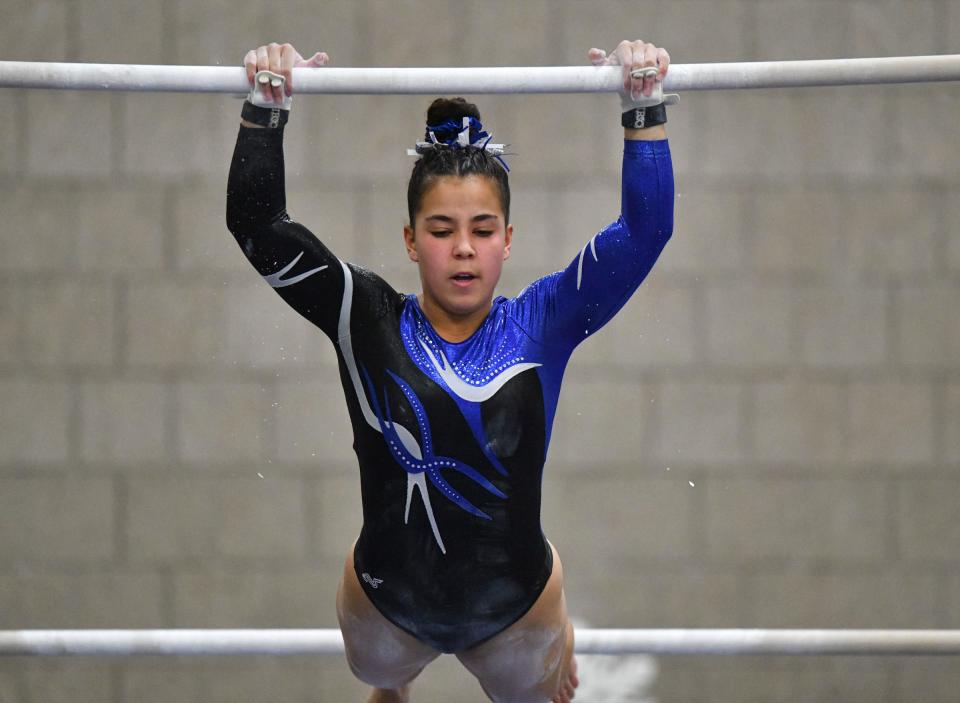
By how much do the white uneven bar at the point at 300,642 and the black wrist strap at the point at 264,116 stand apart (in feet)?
4.02

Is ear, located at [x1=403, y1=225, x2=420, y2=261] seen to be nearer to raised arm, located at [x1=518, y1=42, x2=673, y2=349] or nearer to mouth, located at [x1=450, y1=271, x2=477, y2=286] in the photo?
mouth, located at [x1=450, y1=271, x2=477, y2=286]

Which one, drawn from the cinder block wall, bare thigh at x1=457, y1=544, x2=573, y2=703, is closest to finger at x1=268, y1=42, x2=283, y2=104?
bare thigh at x1=457, y1=544, x2=573, y2=703

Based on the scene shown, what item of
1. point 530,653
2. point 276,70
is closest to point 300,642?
point 530,653

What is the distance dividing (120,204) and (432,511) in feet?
7.56

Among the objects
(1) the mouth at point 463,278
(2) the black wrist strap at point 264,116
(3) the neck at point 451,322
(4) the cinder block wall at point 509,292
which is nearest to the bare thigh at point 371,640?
Result: (3) the neck at point 451,322

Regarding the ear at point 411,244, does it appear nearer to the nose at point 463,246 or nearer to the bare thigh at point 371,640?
the nose at point 463,246

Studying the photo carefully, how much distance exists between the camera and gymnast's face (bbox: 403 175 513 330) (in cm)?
203

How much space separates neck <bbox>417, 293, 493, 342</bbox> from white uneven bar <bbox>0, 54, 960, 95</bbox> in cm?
42

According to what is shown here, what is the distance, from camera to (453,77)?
204cm

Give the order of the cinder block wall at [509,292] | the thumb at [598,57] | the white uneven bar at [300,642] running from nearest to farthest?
the thumb at [598,57] → the white uneven bar at [300,642] → the cinder block wall at [509,292]

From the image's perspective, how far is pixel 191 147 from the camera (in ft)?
12.6

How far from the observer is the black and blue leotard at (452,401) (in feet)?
6.57

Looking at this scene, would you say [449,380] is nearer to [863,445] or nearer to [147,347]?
[147,347]

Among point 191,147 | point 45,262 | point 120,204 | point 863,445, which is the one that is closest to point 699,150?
point 863,445
